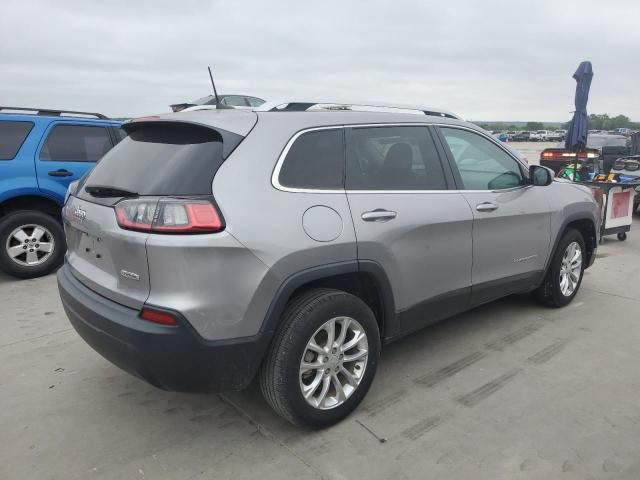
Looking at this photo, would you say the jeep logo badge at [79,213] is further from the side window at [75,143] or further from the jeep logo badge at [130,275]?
the side window at [75,143]

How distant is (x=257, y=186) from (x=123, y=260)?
71 centimetres

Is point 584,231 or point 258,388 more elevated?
point 584,231

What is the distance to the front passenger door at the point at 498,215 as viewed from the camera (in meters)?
3.57

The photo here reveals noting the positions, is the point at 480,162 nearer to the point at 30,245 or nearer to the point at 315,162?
the point at 315,162

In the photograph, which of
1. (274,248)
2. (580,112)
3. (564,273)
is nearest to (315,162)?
(274,248)

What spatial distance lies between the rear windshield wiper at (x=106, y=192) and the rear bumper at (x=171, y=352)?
1.73 ft

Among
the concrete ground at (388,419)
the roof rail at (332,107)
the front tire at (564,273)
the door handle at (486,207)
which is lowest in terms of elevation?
the concrete ground at (388,419)

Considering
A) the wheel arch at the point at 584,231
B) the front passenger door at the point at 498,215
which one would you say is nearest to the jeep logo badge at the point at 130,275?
the front passenger door at the point at 498,215

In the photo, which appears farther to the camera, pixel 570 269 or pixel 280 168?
pixel 570 269

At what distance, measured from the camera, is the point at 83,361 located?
3.63 meters

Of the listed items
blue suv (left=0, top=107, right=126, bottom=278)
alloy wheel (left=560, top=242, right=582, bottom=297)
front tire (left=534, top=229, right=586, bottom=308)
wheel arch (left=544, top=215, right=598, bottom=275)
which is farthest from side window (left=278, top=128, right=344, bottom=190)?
blue suv (left=0, top=107, right=126, bottom=278)

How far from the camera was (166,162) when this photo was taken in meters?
2.52

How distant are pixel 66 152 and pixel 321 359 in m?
4.69

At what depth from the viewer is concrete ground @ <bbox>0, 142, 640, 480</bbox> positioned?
250cm
